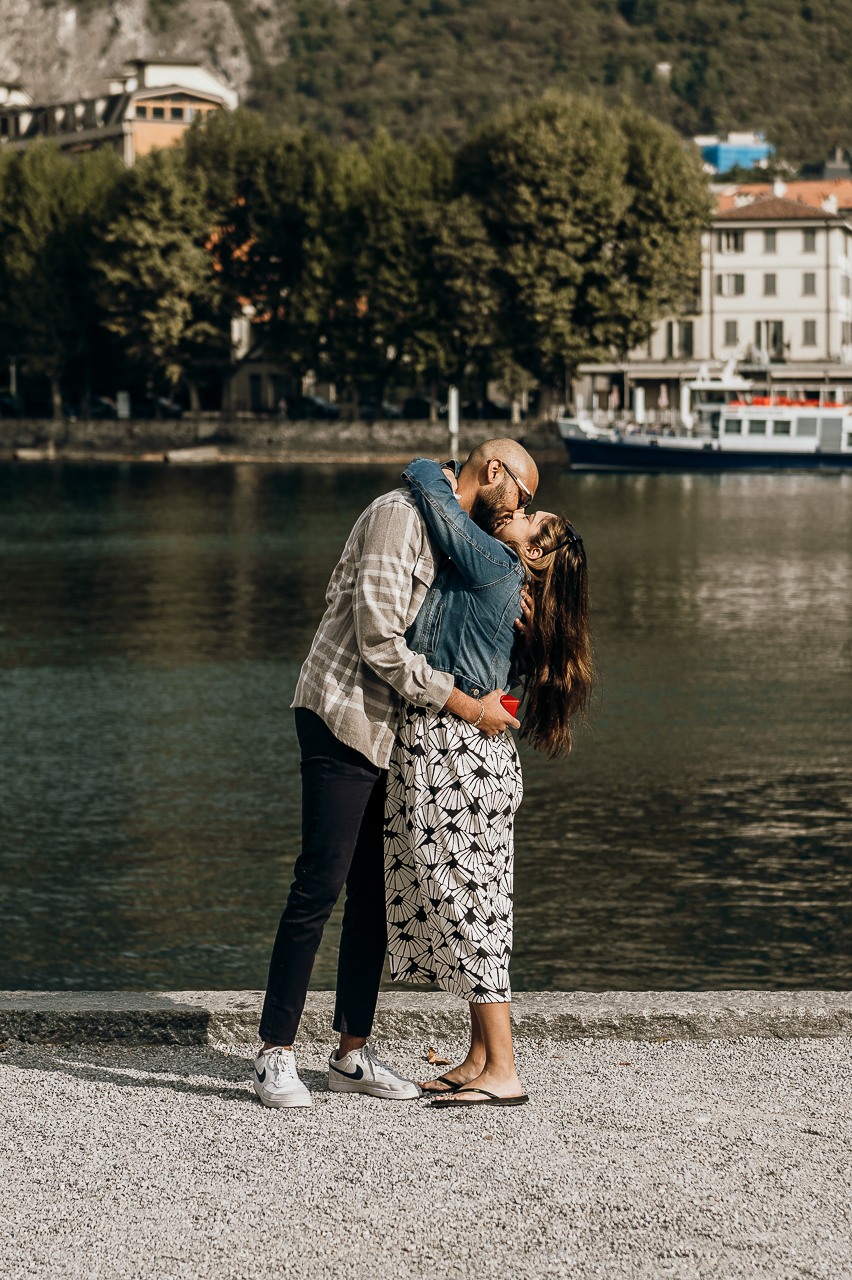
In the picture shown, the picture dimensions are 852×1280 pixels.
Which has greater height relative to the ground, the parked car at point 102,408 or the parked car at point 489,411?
the parked car at point 102,408

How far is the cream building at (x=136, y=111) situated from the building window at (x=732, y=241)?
36.8 m

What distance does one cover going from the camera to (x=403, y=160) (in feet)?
263

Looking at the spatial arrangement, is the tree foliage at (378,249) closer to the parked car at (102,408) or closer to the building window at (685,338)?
the parked car at (102,408)

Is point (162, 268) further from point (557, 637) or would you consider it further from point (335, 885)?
point (335, 885)

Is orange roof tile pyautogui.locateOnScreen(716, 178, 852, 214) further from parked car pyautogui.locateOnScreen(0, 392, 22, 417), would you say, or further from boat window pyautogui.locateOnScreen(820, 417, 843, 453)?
parked car pyautogui.locateOnScreen(0, 392, 22, 417)

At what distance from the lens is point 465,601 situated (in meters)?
5.10

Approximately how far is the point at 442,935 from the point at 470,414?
82465 millimetres

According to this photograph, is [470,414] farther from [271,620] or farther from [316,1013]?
[316,1013]

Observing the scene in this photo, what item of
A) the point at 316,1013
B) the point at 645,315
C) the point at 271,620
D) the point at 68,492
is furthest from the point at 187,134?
the point at 316,1013

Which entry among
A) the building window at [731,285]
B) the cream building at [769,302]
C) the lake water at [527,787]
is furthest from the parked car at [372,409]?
the lake water at [527,787]

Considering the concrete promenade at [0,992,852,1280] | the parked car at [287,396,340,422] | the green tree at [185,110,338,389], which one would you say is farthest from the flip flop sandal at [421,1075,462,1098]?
the parked car at [287,396,340,422]

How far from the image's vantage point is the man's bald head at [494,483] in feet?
16.7

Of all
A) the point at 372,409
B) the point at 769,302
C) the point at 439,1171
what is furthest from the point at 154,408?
the point at 439,1171

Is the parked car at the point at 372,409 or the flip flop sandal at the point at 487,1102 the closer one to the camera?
the flip flop sandal at the point at 487,1102
